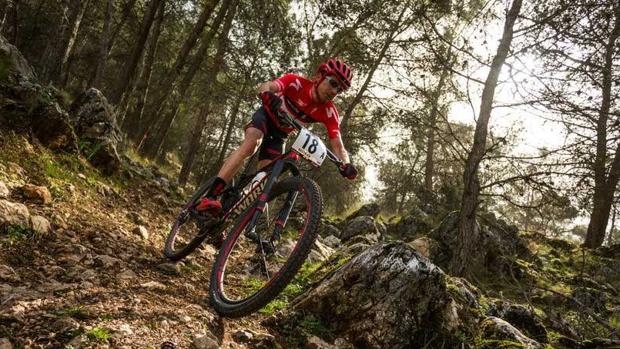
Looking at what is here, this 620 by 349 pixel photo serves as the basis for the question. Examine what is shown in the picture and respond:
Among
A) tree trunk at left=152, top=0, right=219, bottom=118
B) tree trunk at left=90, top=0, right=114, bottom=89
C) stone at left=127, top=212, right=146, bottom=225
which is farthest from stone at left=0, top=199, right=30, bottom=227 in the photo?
tree trunk at left=152, top=0, right=219, bottom=118

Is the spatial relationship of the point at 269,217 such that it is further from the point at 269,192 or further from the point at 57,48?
the point at 57,48

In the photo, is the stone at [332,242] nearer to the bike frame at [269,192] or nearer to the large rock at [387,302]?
the large rock at [387,302]

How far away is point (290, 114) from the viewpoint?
478 cm

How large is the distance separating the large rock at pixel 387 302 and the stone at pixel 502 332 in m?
0.15

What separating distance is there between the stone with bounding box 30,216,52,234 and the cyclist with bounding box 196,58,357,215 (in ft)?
4.58

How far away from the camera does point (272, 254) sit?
4.23m

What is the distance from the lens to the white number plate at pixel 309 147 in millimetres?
3942

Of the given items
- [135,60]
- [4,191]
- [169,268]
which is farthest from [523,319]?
[135,60]

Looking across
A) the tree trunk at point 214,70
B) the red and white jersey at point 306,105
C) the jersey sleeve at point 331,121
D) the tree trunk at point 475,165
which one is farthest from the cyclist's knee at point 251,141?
the tree trunk at point 214,70

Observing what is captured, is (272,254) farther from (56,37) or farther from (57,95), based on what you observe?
(56,37)

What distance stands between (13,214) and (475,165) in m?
6.69

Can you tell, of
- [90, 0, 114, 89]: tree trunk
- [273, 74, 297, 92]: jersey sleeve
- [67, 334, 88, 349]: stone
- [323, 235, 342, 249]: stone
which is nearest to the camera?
[67, 334, 88, 349]: stone

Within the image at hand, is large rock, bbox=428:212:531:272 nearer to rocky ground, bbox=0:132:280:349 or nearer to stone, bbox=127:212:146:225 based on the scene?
rocky ground, bbox=0:132:280:349

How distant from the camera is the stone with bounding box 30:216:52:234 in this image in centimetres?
386
